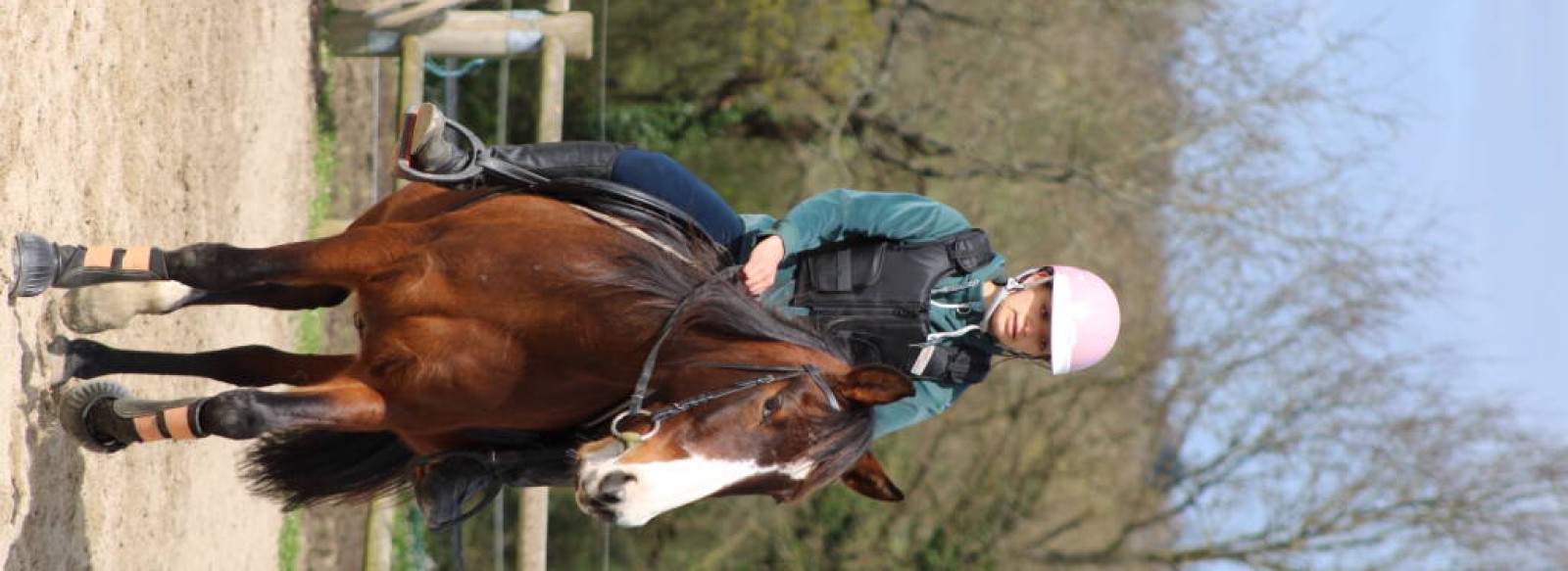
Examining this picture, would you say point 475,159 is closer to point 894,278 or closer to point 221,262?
point 221,262

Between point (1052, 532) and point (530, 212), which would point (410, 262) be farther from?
point (1052, 532)

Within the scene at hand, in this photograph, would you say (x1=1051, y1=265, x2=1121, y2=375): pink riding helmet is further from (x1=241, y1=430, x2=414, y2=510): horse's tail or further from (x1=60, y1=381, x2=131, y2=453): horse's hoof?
(x1=60, y1=381, x2=131, y2=453): horse's hoof

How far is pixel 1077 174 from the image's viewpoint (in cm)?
1148

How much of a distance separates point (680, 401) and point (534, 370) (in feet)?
1.34

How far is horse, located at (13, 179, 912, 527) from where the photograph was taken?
9.20ft

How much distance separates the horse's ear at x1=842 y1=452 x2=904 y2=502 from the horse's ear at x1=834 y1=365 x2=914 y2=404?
1.52ft

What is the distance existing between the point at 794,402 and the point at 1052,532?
31.1ft

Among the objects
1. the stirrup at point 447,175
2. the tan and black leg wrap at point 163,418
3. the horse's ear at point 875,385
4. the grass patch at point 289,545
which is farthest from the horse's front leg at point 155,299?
the grass patch at point 289,545

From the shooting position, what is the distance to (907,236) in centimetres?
388

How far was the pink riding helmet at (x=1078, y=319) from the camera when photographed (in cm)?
373

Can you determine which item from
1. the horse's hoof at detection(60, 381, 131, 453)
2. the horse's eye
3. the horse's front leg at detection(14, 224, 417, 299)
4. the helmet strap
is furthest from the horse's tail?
the helmet strap

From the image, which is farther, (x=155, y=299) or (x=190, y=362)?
(x=155, y=299)

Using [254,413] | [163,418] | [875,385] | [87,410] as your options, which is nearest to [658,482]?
[875,385]

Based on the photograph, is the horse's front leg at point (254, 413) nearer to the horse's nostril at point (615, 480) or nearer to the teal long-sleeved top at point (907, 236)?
the horse's nostril at point (615, 480)
